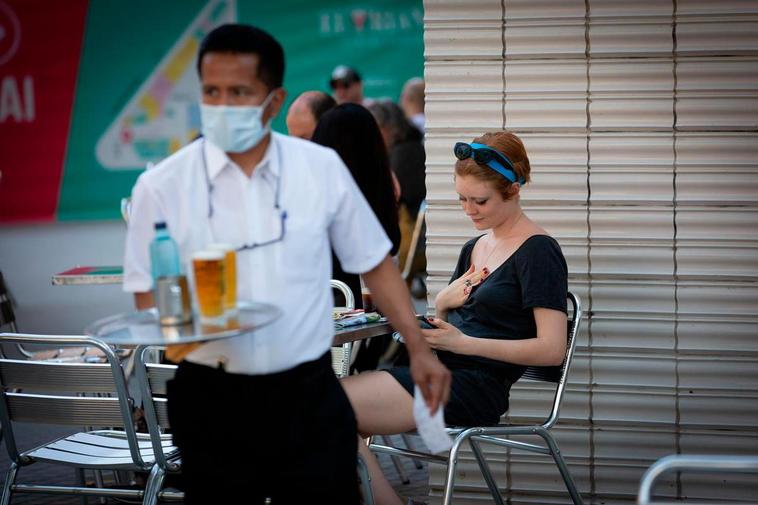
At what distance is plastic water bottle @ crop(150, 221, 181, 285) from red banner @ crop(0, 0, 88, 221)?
967 centimetres

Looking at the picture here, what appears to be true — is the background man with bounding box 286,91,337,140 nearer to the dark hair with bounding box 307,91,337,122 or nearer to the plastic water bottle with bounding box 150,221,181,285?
the dark hair with bounding box 307,91,337,122

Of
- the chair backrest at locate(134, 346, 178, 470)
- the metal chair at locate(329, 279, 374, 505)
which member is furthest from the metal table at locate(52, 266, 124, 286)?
the chair backrest at locate(134, 346, 178, 470)

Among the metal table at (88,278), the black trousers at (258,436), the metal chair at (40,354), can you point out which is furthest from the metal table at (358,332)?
the metal table at (88,278)

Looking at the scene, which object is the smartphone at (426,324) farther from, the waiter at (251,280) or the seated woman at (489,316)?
the waiter at (251,280)

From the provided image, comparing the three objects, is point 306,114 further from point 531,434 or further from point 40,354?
point 531,434

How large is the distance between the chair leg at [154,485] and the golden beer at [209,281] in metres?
1.32

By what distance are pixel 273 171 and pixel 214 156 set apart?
0.14 metres

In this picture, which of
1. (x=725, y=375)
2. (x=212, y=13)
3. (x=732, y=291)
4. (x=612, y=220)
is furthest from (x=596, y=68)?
(x=212, y=13)

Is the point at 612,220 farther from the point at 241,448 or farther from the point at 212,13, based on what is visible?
the point at 212,13

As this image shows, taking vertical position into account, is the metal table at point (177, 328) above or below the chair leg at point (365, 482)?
above

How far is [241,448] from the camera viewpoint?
2.64 m

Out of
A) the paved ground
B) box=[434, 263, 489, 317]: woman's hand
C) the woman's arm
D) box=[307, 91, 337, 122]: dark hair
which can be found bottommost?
the paved ground

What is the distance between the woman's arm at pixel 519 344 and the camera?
373 cm

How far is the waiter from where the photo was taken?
2.62 metres
